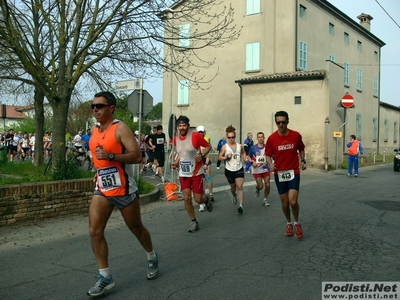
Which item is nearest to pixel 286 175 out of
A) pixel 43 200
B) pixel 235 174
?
pixel 235 174

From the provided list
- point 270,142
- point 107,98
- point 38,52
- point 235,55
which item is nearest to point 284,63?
point 235,55

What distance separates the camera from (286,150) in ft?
23.1

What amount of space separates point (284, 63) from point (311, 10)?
4.78 meters

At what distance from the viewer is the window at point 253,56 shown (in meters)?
29.5

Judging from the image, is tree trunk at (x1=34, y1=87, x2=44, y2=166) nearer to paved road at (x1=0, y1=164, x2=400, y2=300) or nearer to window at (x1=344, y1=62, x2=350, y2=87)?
paved road at (x1=0, y1=164, x2=400, y2=300)

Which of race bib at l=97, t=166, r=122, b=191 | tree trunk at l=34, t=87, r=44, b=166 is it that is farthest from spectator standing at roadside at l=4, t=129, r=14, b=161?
race bib at l=97, t=166, r=122, b=191

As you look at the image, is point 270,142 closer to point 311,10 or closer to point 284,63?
point 284,63

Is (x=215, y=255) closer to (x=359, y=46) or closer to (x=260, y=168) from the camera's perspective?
Result: (x=260, y=168)

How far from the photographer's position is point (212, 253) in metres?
6.03

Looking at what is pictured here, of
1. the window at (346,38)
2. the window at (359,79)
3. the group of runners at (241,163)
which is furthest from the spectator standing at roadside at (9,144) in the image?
the window at (359,79)

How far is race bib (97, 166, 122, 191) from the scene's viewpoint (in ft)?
14.9

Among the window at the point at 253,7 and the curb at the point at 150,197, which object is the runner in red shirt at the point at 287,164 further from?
the window at the point at 253,7

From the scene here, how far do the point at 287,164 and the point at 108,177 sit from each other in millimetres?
3337

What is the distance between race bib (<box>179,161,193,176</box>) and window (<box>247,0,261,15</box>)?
2410cm
